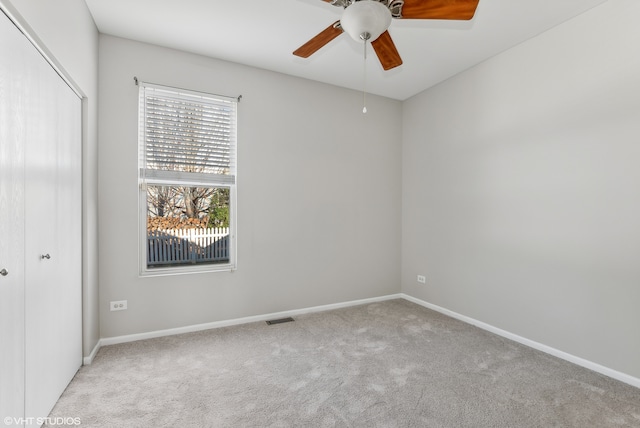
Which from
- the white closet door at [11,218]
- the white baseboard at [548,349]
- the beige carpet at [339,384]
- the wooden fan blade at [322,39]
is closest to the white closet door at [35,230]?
the white closet door at [11,218]

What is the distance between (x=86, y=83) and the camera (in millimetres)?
2514

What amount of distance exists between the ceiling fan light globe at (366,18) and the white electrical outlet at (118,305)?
303cm

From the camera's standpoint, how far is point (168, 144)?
10.4ft

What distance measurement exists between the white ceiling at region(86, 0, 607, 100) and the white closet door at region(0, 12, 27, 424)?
53.6 inches

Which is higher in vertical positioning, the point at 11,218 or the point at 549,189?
the point at 549,189

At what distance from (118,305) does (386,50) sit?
3206 mm

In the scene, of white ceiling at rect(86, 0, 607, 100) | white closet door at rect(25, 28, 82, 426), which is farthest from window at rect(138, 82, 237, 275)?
white closet door at rect(25, 28, 82, 426)

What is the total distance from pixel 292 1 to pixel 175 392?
305cm

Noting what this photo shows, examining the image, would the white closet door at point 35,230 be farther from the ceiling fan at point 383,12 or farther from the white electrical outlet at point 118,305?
the ceiling fan at point 383,12

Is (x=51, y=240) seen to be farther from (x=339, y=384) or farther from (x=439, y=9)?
(x=439, y=9)

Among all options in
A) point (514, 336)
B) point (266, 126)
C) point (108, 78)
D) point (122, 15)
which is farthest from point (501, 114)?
point (108, 78)

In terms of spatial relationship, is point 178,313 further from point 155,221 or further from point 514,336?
point 514,336

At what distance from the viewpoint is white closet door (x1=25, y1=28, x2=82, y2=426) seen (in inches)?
66.7

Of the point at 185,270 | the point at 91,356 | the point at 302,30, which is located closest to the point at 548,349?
the point at 185,270
